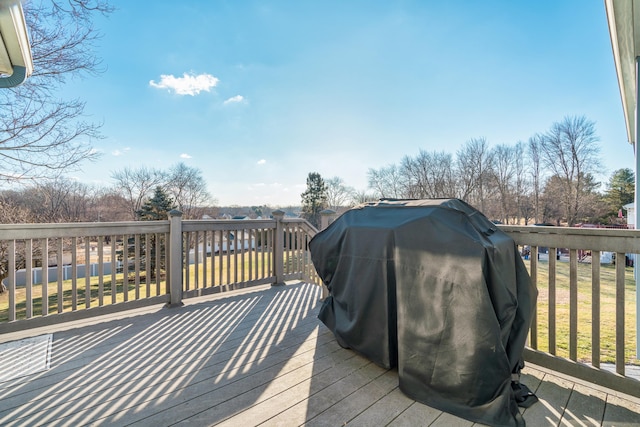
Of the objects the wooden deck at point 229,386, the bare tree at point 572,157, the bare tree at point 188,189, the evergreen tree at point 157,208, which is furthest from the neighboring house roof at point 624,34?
the bare tree at point 572,157

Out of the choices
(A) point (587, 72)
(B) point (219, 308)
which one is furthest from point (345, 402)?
(A) point (587, 72)

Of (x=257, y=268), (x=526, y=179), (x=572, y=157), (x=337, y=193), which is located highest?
(x=572, y=157)

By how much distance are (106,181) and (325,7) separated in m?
16.5

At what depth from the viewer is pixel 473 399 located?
152 cm

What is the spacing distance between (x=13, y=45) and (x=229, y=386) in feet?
8.53

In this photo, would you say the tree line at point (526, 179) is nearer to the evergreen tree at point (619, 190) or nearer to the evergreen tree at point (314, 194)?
the evergreen tree at point (619, 190)

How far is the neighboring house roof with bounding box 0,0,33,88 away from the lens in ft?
5.23

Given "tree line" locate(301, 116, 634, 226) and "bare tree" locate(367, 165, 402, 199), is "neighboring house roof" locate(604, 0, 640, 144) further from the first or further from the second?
"bare tree" locate(367, 165, 402, 199)

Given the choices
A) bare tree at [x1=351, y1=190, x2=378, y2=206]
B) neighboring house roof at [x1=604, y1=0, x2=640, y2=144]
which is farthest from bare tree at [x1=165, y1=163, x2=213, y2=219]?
neighboring house roof at [x1=604, y1=0, x2=640, y2=144]

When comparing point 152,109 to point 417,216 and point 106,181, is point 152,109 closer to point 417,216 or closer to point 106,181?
point 106,181

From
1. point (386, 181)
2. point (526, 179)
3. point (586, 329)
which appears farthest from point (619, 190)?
point (586, 329)

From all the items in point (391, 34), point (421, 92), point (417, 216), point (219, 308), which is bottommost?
point (219, 308)

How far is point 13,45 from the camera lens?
182 cm

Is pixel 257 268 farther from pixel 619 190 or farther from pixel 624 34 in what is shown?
pixel 619 190
